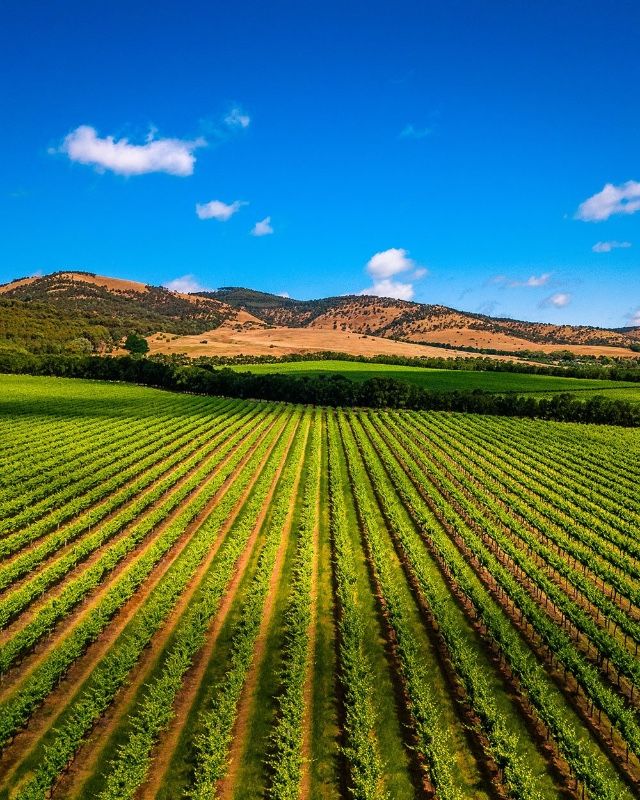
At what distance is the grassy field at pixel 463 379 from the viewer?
110m

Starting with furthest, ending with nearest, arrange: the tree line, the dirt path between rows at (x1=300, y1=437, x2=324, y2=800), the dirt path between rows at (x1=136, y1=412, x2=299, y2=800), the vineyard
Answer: the tree line, the vineyard, the dirt path between rows at (x1=300, y1=437, x2=324, y2=800), the dirt path between rows at (x1=136, y1=412, x2=299, y2=800)

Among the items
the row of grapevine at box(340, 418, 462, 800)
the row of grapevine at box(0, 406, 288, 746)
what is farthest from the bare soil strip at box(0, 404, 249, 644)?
the row of grapevine at box(340, 418, 462, 800)

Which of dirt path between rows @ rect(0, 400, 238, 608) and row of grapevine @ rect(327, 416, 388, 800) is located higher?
dirt path between rows @ rect(0, 400, 238, 608)

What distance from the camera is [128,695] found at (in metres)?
18.2

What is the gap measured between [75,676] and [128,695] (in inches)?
109

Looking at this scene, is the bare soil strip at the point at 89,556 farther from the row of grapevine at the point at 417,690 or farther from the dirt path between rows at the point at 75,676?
the row of grapevine at the point at 417,690

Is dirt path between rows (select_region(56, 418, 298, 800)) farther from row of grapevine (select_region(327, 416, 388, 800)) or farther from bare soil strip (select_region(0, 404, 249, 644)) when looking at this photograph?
row of grapevine (select_region(327, 416, 388, 800))

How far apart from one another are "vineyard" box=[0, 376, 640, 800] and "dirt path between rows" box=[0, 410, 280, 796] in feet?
0.25

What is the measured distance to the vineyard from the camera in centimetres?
1513

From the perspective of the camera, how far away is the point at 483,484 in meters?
46.3

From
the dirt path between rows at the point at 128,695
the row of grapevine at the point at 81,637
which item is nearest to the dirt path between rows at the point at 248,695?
the dirt path between rows at the point at 128,695

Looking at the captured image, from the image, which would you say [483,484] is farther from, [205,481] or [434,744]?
[434,744]

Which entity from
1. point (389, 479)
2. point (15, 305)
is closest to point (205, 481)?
point (389, 479)

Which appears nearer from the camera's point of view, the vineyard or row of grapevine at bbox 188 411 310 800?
row of grapevine at bbox 188 411 310 800
